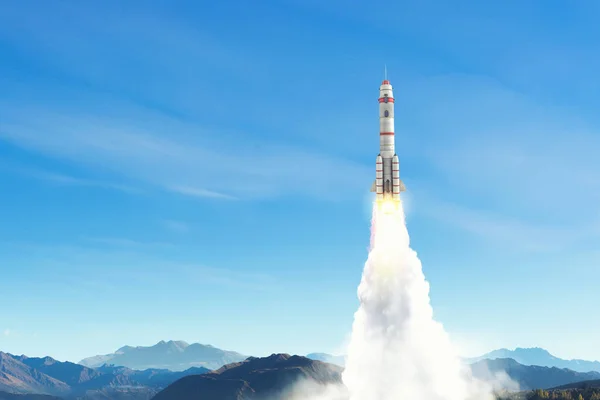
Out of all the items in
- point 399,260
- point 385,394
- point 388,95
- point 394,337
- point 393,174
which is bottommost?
point 385,394

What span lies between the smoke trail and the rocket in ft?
14.9

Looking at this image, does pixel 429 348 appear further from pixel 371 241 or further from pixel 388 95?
pixel 388 95

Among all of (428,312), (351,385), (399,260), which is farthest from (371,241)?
(351,385)

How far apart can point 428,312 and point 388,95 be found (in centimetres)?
4834

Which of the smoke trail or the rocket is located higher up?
the rocket

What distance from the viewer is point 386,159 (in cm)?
18800

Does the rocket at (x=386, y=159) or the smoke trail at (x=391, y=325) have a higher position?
the rocket at (x=386, y=159)

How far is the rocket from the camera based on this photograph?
187125 millimetres

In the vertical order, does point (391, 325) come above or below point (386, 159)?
below

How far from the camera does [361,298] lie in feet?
635

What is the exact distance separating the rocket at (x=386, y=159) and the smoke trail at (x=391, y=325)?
14.9 feet

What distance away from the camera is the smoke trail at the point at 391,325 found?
19125cm

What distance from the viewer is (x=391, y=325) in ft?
Result: 627

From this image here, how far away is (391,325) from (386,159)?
36.0 m
